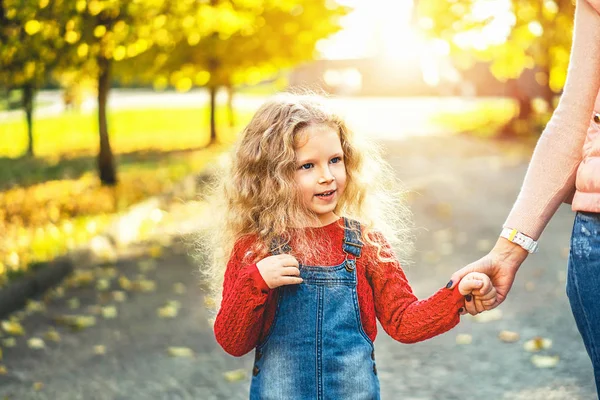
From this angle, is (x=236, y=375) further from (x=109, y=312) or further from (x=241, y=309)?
(x=241, y=309)

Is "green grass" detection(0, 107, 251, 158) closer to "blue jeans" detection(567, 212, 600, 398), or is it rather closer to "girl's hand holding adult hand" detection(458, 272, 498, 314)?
"girl's hand holding adult hand" detection(458, 272, 498, 314)

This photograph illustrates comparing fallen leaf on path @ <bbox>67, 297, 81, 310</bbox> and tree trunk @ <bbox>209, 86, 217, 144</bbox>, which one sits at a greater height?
tree trunk @ <bbox>209, 86, 217, 144</bbox>

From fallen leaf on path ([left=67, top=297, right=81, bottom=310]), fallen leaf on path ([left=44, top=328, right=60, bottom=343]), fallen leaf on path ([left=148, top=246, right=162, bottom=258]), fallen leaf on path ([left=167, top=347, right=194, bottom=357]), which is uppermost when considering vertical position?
fallen leaf on path ([left=167, top=347, right=194, bottom=357])

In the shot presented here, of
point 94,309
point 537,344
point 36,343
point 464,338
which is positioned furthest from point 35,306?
point 537,344

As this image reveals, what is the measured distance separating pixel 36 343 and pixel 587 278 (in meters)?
4.34

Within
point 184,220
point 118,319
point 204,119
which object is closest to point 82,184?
point 184,220

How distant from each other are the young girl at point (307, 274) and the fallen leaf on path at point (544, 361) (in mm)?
2582

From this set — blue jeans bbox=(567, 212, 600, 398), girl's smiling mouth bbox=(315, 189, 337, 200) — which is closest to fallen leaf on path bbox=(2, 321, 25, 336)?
girl's smiling mouth bbox=(315, 189, 337, 200)

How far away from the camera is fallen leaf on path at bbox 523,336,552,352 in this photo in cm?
505

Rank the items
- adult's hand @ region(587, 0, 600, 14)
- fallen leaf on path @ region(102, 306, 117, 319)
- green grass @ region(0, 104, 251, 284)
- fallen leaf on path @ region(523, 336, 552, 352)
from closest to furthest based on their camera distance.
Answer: adult's hand @ region(587, 0, 600, 14) → fallen leaf on path @ region(523, 336, 552, 352) → fallen leaf on path @ region(102, 306, 117, 319) → green grass @ region(0, 104, 251, 284)

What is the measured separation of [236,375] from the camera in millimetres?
4723

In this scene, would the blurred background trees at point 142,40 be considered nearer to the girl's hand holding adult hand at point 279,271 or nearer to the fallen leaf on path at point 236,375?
the fallen leaf on path at point 236,375

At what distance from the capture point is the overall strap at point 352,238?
7.95ft

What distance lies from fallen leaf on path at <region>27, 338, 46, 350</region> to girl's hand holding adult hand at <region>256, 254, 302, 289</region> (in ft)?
11.5
